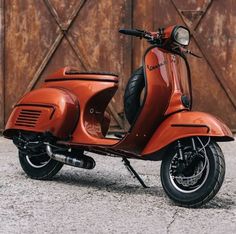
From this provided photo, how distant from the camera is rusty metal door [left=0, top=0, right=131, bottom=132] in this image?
8359mm

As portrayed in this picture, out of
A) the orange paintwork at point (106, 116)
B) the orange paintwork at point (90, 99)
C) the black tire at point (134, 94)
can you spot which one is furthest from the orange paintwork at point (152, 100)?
the orange paintwork at point (90, 99)

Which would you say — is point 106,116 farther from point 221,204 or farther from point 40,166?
point 221,204

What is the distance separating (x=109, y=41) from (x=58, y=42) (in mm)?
763

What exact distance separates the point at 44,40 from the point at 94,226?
5.23 m

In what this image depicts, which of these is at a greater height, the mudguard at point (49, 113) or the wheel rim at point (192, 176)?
the mudguard at point (49, 113)

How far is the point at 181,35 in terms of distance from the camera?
4492 millimetres

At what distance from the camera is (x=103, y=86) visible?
495cm

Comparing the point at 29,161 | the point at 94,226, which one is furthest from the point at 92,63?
the point at 94,226

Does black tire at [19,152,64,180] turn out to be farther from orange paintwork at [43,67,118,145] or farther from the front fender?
the front fender

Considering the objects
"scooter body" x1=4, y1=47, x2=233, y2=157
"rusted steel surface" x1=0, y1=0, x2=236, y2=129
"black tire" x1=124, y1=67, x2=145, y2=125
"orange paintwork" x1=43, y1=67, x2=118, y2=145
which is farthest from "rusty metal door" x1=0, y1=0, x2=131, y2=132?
"black tire" x1=124, y1=67, x2=145, y2=125

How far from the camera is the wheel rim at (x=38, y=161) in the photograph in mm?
5241

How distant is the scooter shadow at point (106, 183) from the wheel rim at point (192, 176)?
0.41m

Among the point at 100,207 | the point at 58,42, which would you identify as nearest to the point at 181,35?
the point at 100,207

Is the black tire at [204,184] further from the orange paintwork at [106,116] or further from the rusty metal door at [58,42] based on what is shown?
the rusty metal door at [58,42]
